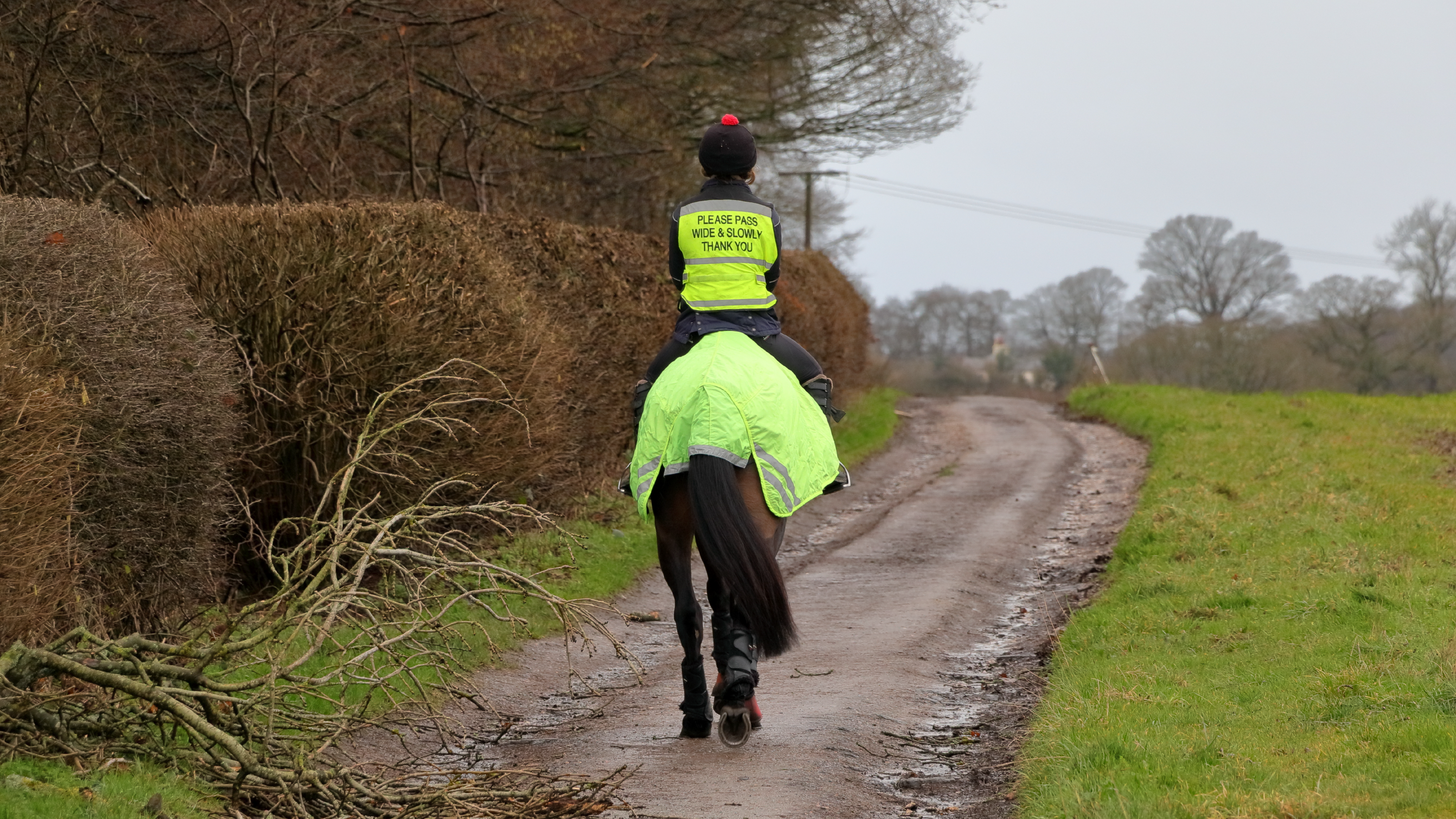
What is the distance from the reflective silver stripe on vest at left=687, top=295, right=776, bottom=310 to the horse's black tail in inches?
32.9

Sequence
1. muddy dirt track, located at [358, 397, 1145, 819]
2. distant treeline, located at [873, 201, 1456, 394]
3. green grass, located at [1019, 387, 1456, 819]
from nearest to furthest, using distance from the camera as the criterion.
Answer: green grass, located at [1019, 387, 1456, 819] → muddy dirt track, located at [358, 397, 1145, 819] → distant treeline, located at [873, 201, 1456, 394]

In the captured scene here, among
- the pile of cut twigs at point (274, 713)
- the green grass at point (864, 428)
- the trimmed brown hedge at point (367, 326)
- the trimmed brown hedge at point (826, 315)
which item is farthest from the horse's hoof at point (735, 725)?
the trimmed brown hedge at point (826, 315)

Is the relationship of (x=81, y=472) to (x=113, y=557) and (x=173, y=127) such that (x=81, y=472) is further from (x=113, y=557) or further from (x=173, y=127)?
(x=173, y=127)

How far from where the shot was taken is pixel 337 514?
548 centimetres

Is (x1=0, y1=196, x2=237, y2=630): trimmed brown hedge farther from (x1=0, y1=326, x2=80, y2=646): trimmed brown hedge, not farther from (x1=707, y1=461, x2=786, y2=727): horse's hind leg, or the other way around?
(x1=707, y1=461, x2=786, y2=727): horse's hind leg

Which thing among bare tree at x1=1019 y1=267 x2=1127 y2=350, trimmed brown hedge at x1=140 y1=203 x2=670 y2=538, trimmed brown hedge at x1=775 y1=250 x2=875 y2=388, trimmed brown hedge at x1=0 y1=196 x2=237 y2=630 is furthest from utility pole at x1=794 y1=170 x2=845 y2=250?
bare tree at x1=1019 y1=267 x2=1127 y2=350

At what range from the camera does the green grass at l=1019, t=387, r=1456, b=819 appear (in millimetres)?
4473

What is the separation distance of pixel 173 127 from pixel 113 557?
7.09 metres

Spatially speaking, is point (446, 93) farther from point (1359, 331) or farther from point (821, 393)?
point (1359, 331)

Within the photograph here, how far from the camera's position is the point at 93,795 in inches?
163

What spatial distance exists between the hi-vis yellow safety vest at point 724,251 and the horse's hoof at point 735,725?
5.67ft

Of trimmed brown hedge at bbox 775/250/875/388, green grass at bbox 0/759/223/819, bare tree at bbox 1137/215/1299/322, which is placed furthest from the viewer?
bare tree at bbox 1137/215/1299/322

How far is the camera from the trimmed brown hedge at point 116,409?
554cm

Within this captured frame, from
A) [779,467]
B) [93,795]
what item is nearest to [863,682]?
[779,467]
